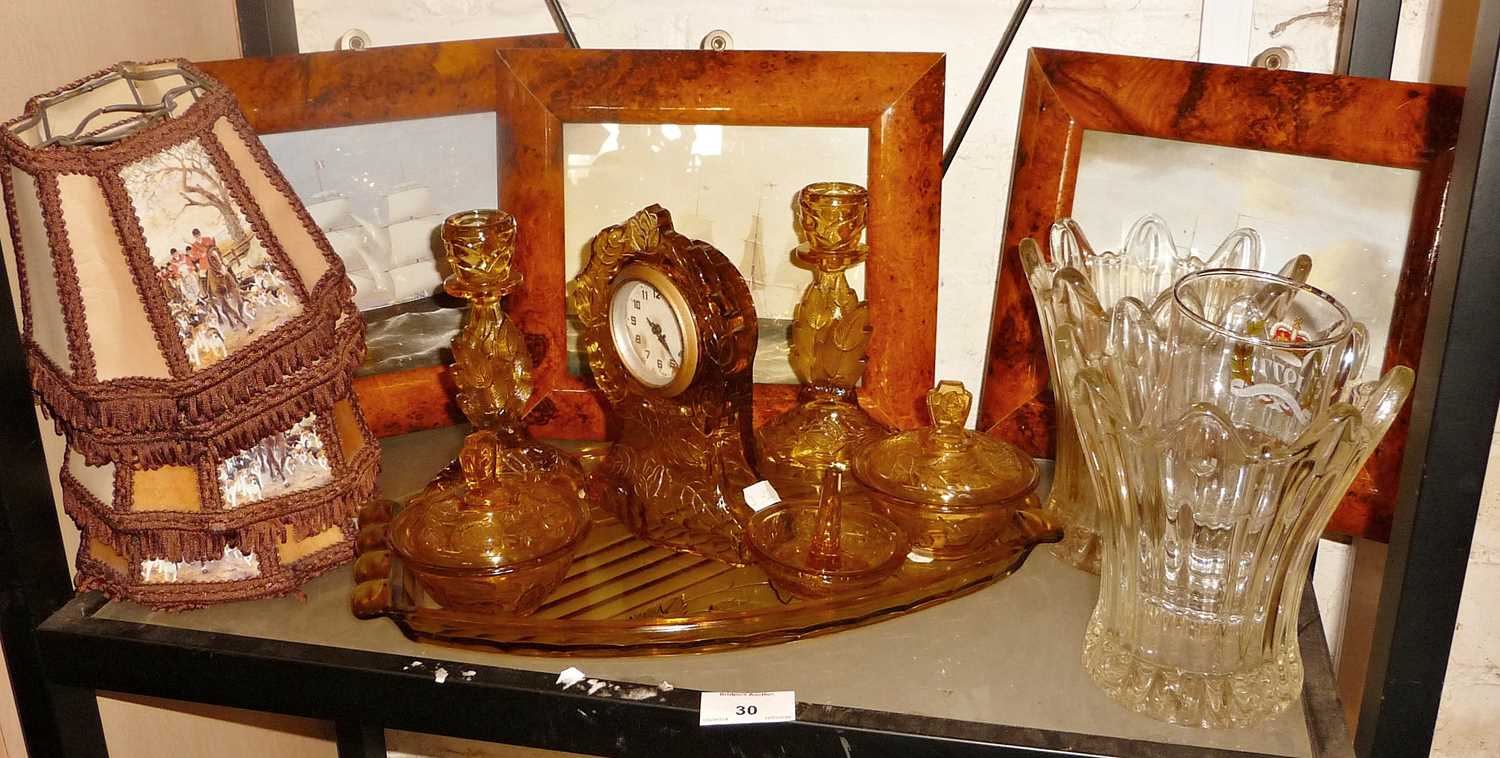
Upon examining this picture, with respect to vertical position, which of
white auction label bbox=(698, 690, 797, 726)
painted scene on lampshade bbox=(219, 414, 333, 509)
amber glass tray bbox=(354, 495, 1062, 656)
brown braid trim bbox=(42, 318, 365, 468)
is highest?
brown braid trim bbox=(42, 318, 365, 468)

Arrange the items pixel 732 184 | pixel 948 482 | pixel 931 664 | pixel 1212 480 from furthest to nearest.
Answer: pixel 732 184
pixel 948 482
pixel 931 664
pixel 1212 480

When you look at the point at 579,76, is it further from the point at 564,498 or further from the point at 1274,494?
the point at 1274,494

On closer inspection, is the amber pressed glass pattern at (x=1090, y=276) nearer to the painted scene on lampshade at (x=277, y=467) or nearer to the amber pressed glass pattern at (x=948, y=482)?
the amber pressed glass pattern at (x=948, y=482)

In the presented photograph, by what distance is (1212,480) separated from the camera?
622mm

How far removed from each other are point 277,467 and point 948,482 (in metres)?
0.46

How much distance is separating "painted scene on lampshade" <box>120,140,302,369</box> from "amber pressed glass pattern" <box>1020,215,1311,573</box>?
51cm

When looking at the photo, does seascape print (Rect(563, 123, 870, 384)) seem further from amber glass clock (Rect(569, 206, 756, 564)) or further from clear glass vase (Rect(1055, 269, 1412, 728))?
clear glass vase (Rect(1055, 269, 1412, 728))

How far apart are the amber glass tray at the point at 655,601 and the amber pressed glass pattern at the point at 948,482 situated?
0.02 meters

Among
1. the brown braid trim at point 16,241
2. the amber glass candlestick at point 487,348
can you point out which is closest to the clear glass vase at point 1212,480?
the amber glass candlestick at point 487,348

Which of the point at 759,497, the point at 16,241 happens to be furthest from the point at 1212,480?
the point at 16,241

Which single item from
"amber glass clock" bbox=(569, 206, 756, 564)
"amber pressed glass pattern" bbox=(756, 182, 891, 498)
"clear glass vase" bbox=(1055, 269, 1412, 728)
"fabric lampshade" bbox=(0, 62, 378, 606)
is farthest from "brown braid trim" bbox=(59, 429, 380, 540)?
"clear glass vase" bbox=(1055, 269, 1412, 728)

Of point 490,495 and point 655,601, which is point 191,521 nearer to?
point 490,495

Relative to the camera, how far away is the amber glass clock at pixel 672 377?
0.76 metres

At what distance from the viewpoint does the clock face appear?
76cm
